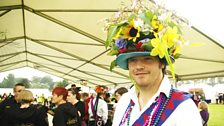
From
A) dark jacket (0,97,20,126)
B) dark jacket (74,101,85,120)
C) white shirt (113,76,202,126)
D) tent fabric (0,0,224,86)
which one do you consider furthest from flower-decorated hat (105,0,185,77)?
dark jacket (74,101,85,120)

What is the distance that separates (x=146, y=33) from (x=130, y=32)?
9 cm

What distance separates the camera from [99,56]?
28.9ft

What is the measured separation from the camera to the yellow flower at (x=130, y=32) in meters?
1.54

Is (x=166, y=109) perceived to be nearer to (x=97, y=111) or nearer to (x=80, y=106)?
(x=80, y=106)

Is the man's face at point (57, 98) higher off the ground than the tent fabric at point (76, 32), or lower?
lower

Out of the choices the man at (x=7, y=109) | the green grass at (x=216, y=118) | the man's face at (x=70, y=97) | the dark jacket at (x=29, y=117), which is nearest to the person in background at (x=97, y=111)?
the man's face at (x=70, y=97)

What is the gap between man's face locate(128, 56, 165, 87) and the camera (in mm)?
1489

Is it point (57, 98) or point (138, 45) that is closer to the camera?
point (138, 45)

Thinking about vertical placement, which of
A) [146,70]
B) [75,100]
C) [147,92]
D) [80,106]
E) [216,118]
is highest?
[146,70]

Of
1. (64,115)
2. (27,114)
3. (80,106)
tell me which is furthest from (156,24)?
(80,106)

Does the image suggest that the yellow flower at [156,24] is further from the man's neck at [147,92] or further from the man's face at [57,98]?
the man's face at [57,98]

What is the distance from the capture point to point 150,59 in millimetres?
1504

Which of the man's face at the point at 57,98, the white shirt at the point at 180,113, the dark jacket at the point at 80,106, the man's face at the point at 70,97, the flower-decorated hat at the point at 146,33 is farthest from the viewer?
the dark jacket at the point at 80,106

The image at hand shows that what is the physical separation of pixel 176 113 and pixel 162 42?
335 millimetres
